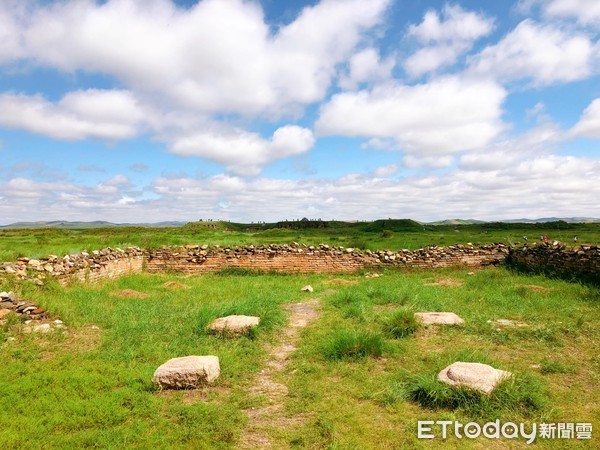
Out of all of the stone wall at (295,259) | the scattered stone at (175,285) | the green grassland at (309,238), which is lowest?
the scattered stone at (175,285)

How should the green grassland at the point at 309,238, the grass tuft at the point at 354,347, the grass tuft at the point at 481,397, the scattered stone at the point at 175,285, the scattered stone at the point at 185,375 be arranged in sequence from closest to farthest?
1. the grass tuft at the point at 481,397
2. the scattered stone at the point at 185,375
3. the grass tuft at the point at 354,347
4. the scattered stone at the point at 175,285
5. the green grassland at the point at 309,238

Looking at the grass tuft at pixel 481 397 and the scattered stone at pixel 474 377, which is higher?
the scattered stone at pixel 474 377

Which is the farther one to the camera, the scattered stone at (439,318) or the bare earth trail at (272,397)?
the scattered stone at (439,318)

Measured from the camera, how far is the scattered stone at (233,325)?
7.12 meters

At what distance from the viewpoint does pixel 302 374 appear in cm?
551

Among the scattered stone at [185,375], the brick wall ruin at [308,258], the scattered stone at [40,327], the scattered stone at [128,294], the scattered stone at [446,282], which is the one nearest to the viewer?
the scattered stone at [185,375]

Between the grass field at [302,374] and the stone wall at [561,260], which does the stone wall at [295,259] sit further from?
the grass field at [302,374]

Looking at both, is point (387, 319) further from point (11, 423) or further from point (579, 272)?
point (579, 272)

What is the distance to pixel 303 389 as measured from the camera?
5.00 metres

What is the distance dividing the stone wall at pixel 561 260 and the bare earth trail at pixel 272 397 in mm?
10847

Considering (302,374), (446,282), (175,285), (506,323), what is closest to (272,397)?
(302,374)

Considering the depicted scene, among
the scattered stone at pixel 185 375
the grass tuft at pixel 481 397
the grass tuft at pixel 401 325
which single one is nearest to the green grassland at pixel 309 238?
the scattered stone at pixel 185 375

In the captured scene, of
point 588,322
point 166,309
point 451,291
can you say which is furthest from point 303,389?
point 451,291

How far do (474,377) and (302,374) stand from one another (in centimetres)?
235
